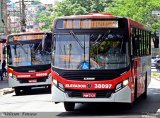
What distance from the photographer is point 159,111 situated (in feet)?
56.9

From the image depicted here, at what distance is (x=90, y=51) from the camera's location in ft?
53.6

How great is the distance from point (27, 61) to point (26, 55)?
29cm

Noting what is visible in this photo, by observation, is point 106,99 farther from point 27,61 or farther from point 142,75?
point 27,61

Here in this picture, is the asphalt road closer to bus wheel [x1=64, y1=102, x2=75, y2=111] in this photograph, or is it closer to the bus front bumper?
bus wheel [x1=64, y1=102, x2=75, y2=111]

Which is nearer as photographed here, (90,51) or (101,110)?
(90,51)

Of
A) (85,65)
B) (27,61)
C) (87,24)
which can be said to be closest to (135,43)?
(87,24)

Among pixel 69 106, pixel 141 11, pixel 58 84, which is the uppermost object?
pixel 141 11

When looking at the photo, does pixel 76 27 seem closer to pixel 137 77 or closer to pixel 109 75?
pixel 109 75

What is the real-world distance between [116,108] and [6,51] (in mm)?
10167

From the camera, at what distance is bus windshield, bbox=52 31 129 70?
1625cm

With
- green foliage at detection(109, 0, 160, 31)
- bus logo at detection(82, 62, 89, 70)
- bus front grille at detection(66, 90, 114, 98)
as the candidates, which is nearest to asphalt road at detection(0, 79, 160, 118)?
bus front grille at detection(66, 90, 114, 98)

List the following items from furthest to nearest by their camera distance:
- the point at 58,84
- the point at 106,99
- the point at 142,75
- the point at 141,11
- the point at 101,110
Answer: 1. the point at 141,11
2. the point at 142,75
3. the point at 101,110
4. the point at 58,84
5. the point at 106,99

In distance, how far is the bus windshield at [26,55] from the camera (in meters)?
26.7

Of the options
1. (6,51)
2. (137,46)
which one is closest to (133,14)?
(6,51)
